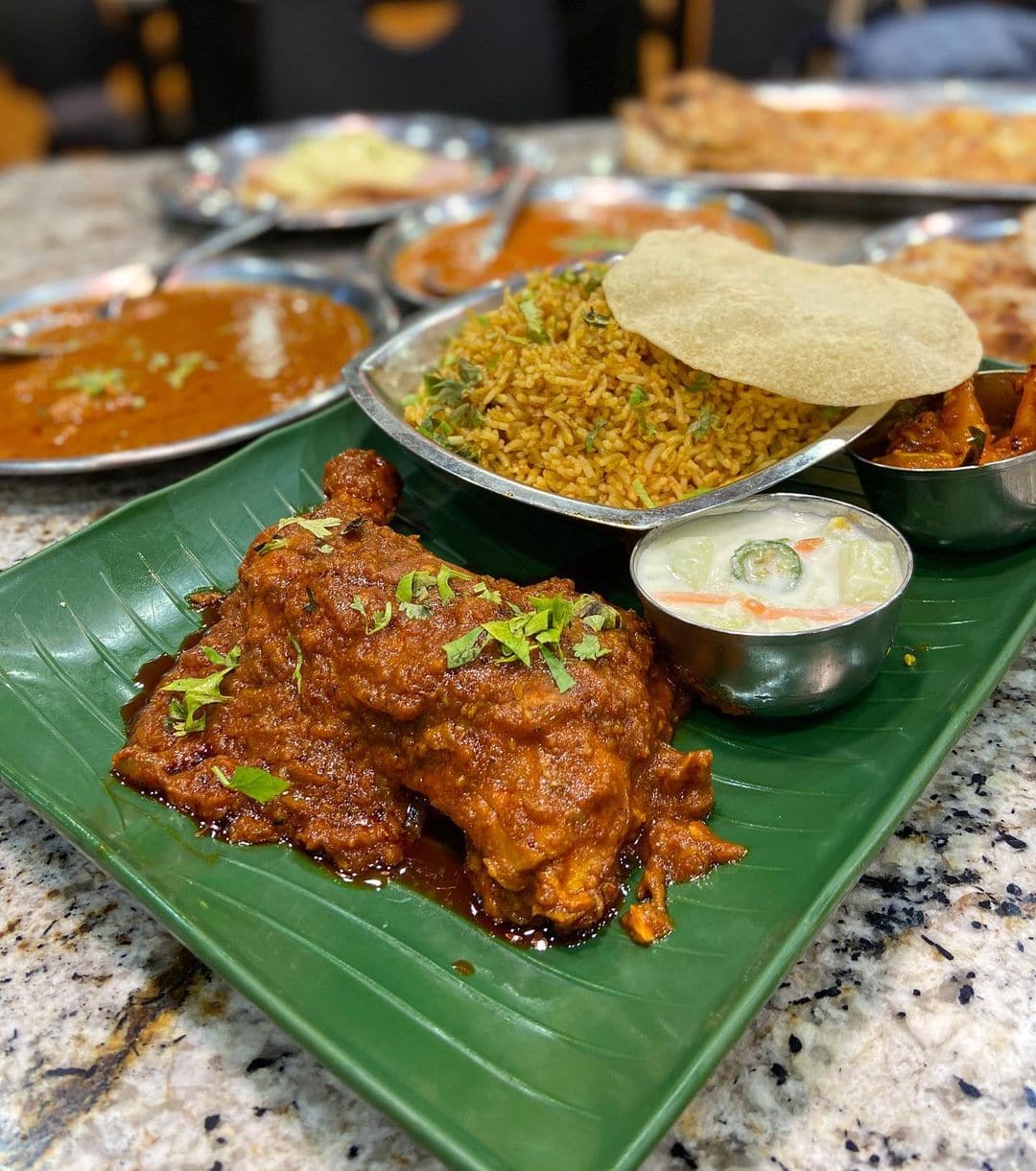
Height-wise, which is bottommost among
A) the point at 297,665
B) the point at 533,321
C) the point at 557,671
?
the point at 297,665

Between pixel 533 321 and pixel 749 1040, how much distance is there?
1808mm

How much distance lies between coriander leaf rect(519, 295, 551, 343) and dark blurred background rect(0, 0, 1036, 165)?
4915mm

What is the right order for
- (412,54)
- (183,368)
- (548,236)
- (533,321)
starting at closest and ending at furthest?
(533,321) < (183,368) < (548,236) < (412,54)

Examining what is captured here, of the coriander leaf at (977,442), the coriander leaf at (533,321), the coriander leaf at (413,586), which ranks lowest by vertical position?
the coriander leaf at (413,586)

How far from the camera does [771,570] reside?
2133 mm

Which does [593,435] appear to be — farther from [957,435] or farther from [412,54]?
[412,54]

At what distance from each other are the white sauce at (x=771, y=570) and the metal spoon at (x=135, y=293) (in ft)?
8.65

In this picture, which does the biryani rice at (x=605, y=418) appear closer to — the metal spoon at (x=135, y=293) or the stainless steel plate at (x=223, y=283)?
the stainless steel plate at (x=223, y=283)

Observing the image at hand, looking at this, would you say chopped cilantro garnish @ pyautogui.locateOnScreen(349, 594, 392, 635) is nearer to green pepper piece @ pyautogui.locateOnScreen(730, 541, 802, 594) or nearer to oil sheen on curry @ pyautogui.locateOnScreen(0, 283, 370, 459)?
green pepper piece @ pyautogui.locateOnScreen(730, 541, 802, 594)

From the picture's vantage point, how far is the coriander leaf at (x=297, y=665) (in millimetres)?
2070

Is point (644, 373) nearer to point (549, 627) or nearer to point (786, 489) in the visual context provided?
point (786, 489)

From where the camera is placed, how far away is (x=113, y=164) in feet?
20.1

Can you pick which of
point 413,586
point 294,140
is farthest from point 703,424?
point 294,140

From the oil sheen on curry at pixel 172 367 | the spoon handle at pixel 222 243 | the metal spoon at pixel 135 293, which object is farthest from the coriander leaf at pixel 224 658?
the spoon handle at pixel 222 243
